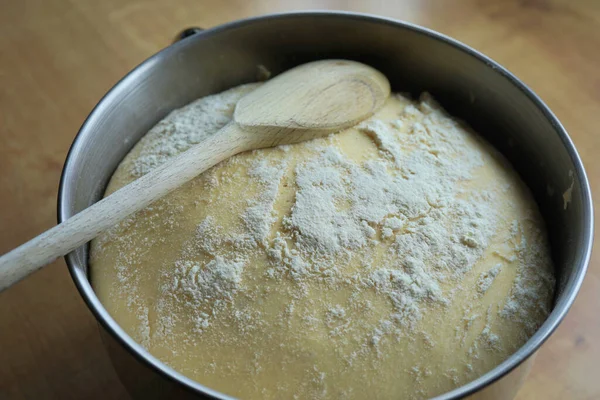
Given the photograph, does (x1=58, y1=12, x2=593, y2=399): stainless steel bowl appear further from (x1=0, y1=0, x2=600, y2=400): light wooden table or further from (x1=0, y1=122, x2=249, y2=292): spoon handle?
(x1=0, y1=0, x2=600, y2=400): light wooden table

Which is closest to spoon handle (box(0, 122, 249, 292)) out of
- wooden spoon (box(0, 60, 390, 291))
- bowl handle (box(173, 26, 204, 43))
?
wooden spoon (box(0, 60, 390, 291))

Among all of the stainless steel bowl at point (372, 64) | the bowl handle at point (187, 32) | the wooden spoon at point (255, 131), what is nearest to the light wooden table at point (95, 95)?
the bowl handle at point (187, 32)

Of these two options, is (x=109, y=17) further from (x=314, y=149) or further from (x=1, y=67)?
(x=314, y=149)

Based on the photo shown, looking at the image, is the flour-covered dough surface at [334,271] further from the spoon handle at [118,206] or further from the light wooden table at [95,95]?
the light wooden table at [95,95]

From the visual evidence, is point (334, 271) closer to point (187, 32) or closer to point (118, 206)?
point (118, 206)

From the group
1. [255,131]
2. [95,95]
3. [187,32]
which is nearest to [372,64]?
[255,131]
